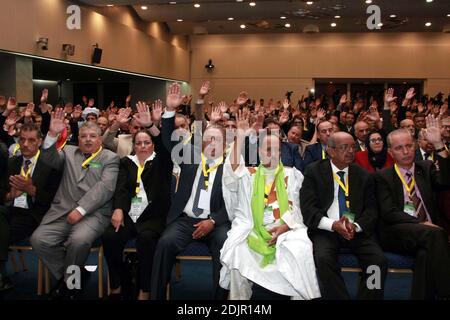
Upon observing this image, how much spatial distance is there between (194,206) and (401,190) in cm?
168

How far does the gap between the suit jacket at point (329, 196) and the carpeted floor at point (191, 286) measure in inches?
29.6

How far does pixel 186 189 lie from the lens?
3922mm

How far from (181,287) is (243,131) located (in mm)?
1574

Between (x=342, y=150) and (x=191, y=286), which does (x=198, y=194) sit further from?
(x=342, y=150)

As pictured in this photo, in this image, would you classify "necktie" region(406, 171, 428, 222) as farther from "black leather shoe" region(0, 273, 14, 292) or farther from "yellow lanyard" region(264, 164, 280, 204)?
"black leather shoe" region(0, 273, 14, 292)

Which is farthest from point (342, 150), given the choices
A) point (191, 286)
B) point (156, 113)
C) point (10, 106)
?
point (10, 106)

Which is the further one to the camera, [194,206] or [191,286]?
[191,286]

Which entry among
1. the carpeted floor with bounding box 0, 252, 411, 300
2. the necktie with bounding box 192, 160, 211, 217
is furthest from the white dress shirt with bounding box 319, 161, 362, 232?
the necktie with bounding box 192, 160, 211, 217

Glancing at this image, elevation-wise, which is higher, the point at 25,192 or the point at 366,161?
the point at 366,161

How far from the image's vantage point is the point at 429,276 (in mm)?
3246

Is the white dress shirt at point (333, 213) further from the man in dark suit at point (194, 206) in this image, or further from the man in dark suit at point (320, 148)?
the man in dark suit at point (320, 148)

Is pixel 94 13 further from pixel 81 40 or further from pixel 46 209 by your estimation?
pixel 46 209

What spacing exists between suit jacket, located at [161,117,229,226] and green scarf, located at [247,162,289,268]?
12.4 inches
